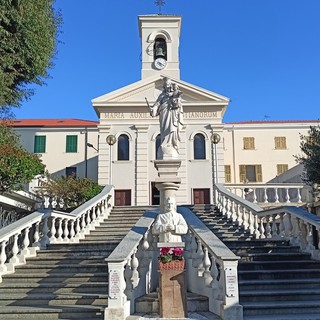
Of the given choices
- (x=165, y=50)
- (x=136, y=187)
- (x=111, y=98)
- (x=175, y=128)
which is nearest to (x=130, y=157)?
(x=136, y=187)

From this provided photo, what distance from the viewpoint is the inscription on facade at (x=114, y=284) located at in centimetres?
627

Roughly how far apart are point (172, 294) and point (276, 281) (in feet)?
7.70

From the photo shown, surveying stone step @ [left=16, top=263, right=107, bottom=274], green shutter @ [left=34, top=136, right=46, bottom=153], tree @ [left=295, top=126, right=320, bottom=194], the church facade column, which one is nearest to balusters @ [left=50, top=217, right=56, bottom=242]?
stone step @ [left=16, top=263, right=107, bottom=274]

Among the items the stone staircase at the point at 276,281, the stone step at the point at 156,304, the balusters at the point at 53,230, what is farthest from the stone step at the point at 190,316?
the balusters at the point at 53,230

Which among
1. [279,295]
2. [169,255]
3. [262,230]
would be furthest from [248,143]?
[169,255]

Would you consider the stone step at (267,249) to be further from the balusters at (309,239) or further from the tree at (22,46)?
the tree at (22,46)

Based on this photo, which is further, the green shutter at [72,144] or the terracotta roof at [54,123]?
the terracotta roof at [54,123]

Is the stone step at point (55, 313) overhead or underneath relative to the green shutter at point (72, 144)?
underneath

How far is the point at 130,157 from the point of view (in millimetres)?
22406

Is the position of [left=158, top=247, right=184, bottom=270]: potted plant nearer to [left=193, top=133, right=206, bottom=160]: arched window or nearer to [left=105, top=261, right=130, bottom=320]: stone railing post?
[left=105, top=261, right=130, bottom=320]: stone railing post

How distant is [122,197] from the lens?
22.1 m

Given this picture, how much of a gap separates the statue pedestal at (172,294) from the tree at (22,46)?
7.31 m

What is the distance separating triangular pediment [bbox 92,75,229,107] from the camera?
22.7 m

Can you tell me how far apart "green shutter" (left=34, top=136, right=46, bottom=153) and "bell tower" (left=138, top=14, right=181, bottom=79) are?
10221 millimetres
